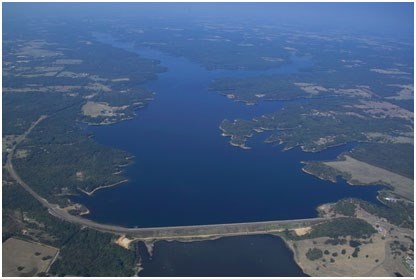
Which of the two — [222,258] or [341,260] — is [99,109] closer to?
[222,258]

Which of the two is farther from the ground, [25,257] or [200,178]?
[25,257]

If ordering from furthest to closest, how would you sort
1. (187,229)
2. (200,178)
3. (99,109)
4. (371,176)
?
(99,109) < (371,176) < (200,178) < (187,229)

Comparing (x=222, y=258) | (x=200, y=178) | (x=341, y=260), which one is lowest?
(x=200, y=178)

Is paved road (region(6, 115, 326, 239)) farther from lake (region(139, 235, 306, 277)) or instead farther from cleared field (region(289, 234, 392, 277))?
cleared field (region(289, 234, 392, 277))

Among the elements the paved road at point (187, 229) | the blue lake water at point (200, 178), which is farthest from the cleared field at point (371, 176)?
the paved road at point (187, 229)

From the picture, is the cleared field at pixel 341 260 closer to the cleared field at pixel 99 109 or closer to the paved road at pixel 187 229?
the paved road at pixel 187 229

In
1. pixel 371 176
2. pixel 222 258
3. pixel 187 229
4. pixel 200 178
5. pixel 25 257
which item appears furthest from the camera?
pixel 371 176

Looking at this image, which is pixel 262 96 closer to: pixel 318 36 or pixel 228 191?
pixel 228 191

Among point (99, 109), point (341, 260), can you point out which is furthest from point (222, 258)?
point (99, 109)
